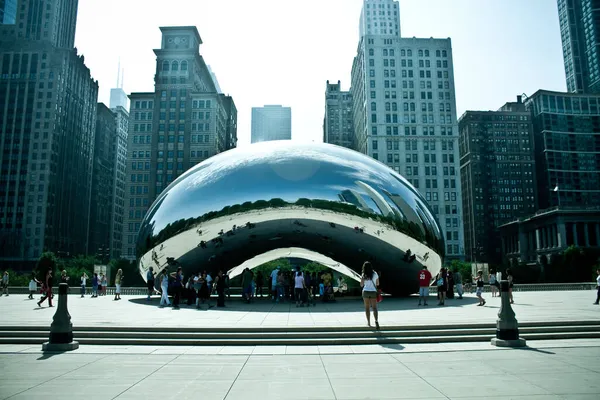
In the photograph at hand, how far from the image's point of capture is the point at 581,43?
166750 mm

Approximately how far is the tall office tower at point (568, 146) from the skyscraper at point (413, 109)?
57.1 m

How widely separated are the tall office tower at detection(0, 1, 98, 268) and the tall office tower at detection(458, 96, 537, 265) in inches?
4573

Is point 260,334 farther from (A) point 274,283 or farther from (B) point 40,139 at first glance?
(B) point 40,139

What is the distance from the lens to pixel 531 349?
27.0 ft

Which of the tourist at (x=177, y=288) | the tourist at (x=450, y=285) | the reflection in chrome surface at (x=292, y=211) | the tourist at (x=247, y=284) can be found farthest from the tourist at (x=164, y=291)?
the tourist at (x=450, y=285)

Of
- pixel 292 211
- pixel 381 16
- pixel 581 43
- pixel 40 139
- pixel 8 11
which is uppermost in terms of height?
pixel 581 43

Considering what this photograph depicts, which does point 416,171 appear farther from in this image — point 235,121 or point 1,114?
point 1,114

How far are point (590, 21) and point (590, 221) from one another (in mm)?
112337

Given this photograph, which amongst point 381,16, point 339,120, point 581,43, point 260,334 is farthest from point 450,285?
point 581,43

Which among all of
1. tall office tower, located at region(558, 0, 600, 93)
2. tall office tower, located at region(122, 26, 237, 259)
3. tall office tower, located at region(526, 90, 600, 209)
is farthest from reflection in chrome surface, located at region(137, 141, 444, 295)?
tall office tower, located at region(558, 0, 600, 93)

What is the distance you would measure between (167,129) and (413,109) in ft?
182

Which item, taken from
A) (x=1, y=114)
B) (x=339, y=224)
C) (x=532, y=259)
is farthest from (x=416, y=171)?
(x=1, y=114)

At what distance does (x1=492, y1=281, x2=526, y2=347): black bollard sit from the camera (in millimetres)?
8492

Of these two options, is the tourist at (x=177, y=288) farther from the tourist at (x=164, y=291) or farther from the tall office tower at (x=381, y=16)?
the tall office tower at (x=381, y=16)
